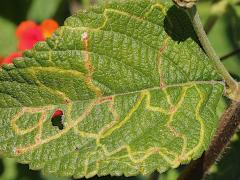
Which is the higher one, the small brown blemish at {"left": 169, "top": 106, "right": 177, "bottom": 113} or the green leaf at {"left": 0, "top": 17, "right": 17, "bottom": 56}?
the green leaf at {"left": 0, "top": 17, "right": 17, "bottom": 56}

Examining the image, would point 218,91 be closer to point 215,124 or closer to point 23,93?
point 215,124

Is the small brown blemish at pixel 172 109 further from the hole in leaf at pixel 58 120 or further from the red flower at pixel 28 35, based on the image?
the red flower at pixel 28 35

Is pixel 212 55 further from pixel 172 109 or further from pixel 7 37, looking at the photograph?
pixel 7 37

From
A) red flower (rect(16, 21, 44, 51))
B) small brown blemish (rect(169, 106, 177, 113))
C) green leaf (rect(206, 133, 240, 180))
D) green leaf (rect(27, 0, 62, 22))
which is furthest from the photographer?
green leaf (rect(27, 0, 62, 22))

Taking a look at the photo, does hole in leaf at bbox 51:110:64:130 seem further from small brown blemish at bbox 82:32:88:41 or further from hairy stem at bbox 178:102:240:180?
hairy stem at bbox 178:102:240:180

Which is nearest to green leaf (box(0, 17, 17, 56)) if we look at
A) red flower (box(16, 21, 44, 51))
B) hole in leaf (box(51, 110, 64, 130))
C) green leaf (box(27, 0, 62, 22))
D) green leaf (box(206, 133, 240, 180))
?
green leaf (box(27, 0, 62, 22))

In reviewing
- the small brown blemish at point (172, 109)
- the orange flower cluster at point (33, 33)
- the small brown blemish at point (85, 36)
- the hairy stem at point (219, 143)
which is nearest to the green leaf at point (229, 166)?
the hairy stem at point (219, 143)
